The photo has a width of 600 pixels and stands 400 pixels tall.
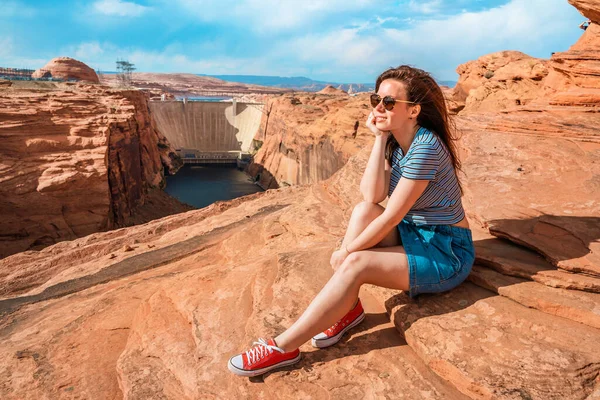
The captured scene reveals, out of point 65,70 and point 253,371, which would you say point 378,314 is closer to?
point 253,371

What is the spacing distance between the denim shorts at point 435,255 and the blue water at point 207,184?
96.0ft

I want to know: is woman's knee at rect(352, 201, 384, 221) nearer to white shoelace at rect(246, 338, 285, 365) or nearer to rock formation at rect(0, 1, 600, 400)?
rock formation at rect(0, 1, 600, 400)

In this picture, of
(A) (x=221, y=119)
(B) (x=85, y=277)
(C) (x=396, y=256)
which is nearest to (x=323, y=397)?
(C) (x=396, y=256)

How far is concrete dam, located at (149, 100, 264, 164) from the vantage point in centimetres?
4603

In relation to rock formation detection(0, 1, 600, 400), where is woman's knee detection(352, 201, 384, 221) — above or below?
above

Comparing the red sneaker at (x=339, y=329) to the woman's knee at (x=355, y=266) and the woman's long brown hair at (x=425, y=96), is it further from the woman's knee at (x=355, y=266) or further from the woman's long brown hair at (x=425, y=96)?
the woman's long brown hair at (x=425, y=96)

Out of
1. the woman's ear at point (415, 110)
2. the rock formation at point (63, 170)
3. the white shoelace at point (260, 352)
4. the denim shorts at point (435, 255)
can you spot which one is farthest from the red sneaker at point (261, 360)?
the rock formation at point (63, 170)

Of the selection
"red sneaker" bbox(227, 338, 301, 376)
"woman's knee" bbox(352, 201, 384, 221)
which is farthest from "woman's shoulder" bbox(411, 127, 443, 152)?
"red sneaker" bbox(227, 338, 301, 376)

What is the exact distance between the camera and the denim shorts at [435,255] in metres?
2.74

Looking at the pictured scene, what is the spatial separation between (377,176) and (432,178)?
50cm

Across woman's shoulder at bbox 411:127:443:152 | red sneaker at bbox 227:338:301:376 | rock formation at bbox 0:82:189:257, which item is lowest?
rock formation at bbox 0:82:189:257

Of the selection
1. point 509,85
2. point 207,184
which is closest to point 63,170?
point 207,184

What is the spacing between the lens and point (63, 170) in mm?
19141

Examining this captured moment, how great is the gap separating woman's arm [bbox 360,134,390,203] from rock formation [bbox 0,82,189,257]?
63.7ft
